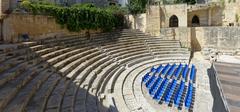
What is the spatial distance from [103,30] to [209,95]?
9954 mm

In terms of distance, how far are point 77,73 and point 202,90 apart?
6537 millimetres

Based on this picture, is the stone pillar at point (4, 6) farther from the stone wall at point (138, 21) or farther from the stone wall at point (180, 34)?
the stone wall at point (180, 34)

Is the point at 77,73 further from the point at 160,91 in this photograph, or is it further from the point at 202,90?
the point at 202,90

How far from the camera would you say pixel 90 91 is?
8508 millimetres

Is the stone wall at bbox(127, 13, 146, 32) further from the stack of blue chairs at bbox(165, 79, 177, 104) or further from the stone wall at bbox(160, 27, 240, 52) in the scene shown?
the stack of blue chairs at bbox(165, 79, 177, 104)

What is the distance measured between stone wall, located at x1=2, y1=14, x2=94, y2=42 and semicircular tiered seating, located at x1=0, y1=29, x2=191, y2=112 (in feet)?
2.39

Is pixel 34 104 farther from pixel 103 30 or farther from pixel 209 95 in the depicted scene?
pixel 103 30

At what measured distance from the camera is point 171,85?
1177 cm

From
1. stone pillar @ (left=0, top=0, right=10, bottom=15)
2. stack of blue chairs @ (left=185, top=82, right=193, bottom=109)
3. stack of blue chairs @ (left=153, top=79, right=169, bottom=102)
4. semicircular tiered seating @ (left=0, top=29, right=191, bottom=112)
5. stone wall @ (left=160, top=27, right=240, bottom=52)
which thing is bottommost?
stack of blue chairs @ (left=185, top=82, right=193, bottom=109)

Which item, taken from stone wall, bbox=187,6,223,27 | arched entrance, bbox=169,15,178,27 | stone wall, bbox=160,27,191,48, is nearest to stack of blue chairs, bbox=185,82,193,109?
stone wall, bbox=160,27,191,48

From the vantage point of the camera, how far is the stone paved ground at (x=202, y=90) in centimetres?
990

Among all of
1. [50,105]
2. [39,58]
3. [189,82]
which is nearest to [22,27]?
[39,58]

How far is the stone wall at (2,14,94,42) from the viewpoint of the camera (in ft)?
34.3

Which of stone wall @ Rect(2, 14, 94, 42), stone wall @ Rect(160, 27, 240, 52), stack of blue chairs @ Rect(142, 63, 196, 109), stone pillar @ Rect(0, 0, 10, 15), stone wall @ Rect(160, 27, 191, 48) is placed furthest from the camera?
stone wall @ Rect(160, 27, 191, 48)
